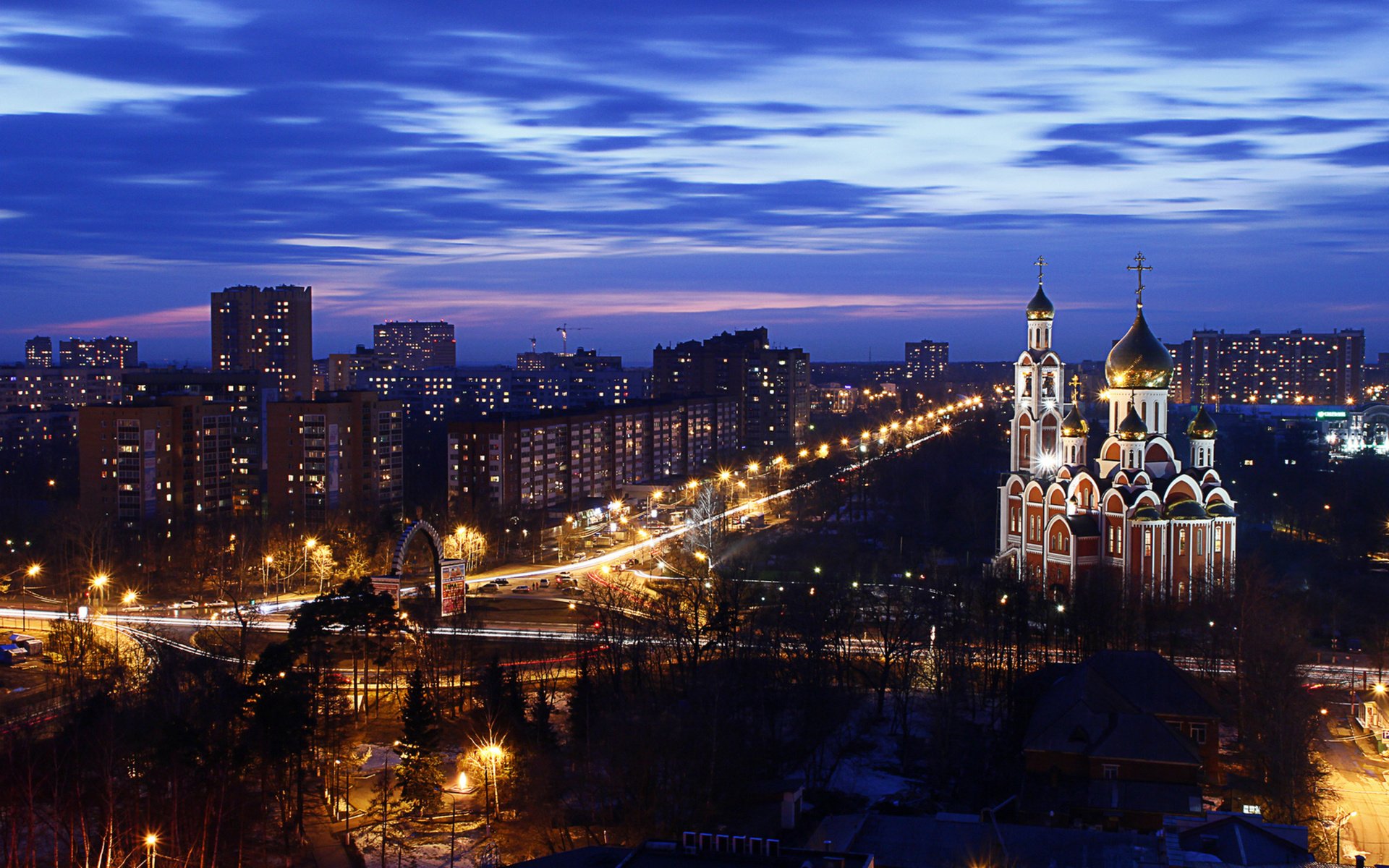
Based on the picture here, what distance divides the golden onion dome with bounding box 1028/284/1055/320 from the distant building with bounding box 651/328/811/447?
4877 cm

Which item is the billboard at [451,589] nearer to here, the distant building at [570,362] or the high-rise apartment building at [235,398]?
the high-rise apartment building at [235,398]

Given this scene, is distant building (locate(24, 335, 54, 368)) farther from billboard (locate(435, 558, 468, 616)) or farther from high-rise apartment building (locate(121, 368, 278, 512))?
billboard (locate(435, 558, 468, 616))

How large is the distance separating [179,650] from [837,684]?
15729mm

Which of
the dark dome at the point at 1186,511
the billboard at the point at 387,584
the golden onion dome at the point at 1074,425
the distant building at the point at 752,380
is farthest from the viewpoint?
the distant building at the point at 752,380

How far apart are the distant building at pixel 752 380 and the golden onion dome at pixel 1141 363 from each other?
169 ft

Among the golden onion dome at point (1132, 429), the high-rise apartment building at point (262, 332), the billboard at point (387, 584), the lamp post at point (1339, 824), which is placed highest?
the high-rise apartment building at point (262, 332)

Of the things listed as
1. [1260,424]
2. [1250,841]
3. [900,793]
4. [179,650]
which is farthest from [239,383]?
[1260,424]

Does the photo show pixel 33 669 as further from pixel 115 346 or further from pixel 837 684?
pixel 115 346

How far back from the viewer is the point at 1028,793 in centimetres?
2072

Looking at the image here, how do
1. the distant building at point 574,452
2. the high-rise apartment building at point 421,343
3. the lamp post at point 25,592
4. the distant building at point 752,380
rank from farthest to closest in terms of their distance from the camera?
the high-rise apartment building at point 421,343, the distant building at point 752,380, the distant building at point 574,452, the lamp post at point 25,592

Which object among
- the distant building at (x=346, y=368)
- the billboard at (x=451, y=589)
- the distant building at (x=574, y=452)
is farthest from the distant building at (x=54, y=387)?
the billboard at (x=451, y=589)

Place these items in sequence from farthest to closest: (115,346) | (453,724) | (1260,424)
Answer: (115,346), (1260,424), (453,724)

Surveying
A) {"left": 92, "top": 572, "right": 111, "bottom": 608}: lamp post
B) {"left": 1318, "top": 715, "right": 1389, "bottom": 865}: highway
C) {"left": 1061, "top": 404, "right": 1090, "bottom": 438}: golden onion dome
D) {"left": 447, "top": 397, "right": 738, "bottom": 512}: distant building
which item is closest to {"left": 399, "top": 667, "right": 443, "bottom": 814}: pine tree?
{"left": 1318, "top": 715, "right": 1389, "bottom": 865}: highway

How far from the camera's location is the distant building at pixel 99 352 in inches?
4766
